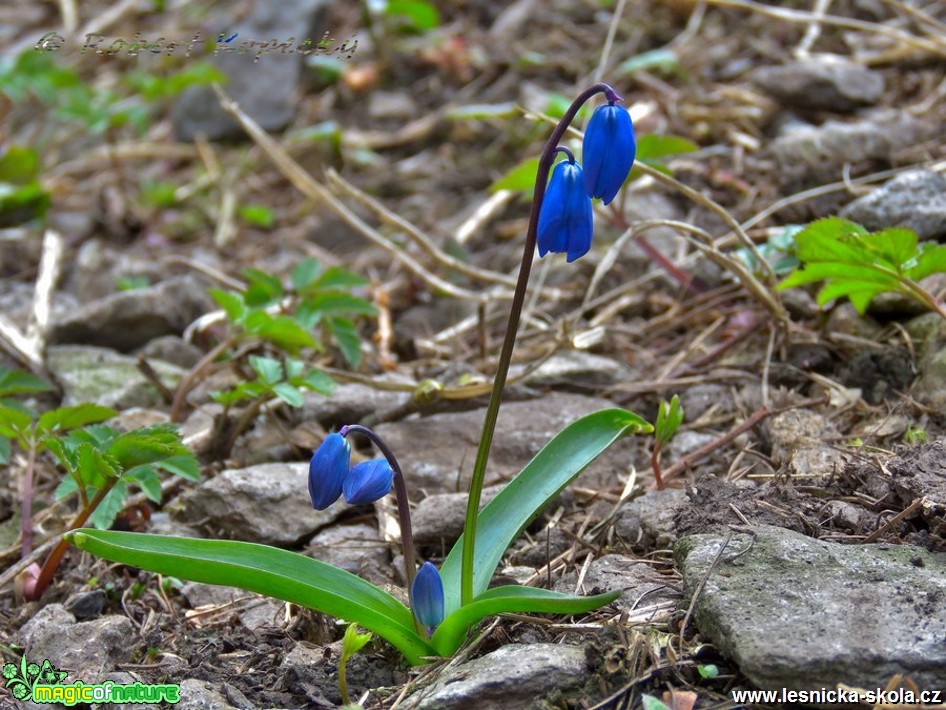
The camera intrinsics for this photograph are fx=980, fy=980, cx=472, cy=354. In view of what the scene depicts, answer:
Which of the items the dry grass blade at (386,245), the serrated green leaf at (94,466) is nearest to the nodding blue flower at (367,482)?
the serrated green leaf at (94,466)

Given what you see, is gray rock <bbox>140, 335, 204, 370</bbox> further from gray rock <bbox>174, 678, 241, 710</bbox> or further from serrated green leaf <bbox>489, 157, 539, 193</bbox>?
gray rock <bbox>174, 678, 241, 710</bbox>

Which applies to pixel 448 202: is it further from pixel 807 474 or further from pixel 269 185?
pixel 807 474

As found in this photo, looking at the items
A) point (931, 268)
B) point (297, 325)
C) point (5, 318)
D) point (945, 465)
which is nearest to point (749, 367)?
point (931, 268)

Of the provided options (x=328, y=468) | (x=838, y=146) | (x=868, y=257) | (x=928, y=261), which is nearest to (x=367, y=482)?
(x=328, y=468)

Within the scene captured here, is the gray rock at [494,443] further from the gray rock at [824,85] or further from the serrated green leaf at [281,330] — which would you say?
the gray rock at [824,85]

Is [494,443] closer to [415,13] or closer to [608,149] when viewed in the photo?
[608,149]
